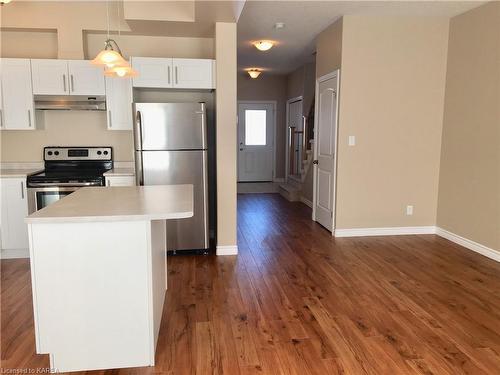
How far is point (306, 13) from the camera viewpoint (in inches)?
165

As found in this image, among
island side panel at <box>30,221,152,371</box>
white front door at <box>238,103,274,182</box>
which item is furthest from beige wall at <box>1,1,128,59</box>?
white front door at <box>238,103,274,182</box>

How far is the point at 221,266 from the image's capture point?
370 cm

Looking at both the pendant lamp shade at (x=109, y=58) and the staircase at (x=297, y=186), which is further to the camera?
the staircase at (x=297, y=186)

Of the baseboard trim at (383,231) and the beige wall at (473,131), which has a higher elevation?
the beige wall at (473,131)

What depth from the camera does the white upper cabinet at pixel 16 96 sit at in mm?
3857

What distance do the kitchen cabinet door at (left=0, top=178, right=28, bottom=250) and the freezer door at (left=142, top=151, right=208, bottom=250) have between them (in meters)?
1.25

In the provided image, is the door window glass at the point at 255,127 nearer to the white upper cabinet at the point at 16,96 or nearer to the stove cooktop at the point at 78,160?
the stove cooktop at the point at 78,160

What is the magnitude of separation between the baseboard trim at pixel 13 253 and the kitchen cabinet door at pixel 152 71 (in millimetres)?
2138

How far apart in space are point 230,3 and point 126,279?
8.31 ft

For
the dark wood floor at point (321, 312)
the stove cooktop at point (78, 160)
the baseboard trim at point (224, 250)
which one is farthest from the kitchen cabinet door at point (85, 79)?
the baseboard trim at point (224, 250)

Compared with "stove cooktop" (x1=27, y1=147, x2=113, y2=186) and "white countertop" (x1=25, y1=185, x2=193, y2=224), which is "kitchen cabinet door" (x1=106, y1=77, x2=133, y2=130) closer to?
"stove cooktop" (x1=27, y1=147, x2=113, y2=186)

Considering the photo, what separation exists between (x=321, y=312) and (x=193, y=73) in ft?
8.92

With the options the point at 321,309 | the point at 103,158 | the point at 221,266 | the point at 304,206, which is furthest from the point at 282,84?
the point at 321,309

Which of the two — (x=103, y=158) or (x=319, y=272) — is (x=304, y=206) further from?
(x=103, y=158)
